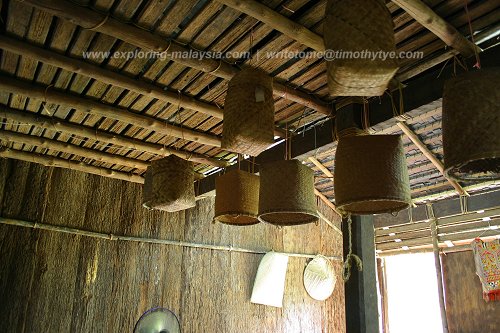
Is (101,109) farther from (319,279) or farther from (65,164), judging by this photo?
(319,279)

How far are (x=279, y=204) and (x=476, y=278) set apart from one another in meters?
4.32

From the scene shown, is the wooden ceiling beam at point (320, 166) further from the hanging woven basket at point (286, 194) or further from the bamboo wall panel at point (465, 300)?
the hanging woven basket at point (286, 194)

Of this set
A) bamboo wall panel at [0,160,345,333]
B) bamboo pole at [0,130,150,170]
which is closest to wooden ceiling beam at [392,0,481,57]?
bamboo pole at [0,130,150,170]

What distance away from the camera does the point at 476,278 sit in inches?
219

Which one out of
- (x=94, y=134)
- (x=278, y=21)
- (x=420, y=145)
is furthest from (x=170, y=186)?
(x=420, y=145)

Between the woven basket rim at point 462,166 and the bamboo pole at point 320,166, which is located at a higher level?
the bamboo pole at point 320,166

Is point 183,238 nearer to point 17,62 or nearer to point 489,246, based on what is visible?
point 17,62

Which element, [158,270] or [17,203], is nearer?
[17,203]

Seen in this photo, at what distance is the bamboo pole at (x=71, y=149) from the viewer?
13.2ft

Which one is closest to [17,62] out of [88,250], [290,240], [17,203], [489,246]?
[17,203]

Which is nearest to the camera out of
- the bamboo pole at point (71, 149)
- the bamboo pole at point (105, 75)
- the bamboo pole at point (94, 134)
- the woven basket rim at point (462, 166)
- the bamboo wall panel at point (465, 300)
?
the woven basket rim at point (462, 166)

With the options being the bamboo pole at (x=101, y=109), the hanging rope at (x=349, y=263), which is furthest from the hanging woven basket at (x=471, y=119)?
the bamboo pole at (x=101, y=109)

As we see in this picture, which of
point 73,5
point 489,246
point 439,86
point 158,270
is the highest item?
point 73,5

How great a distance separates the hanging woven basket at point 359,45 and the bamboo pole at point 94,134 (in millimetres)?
2745
